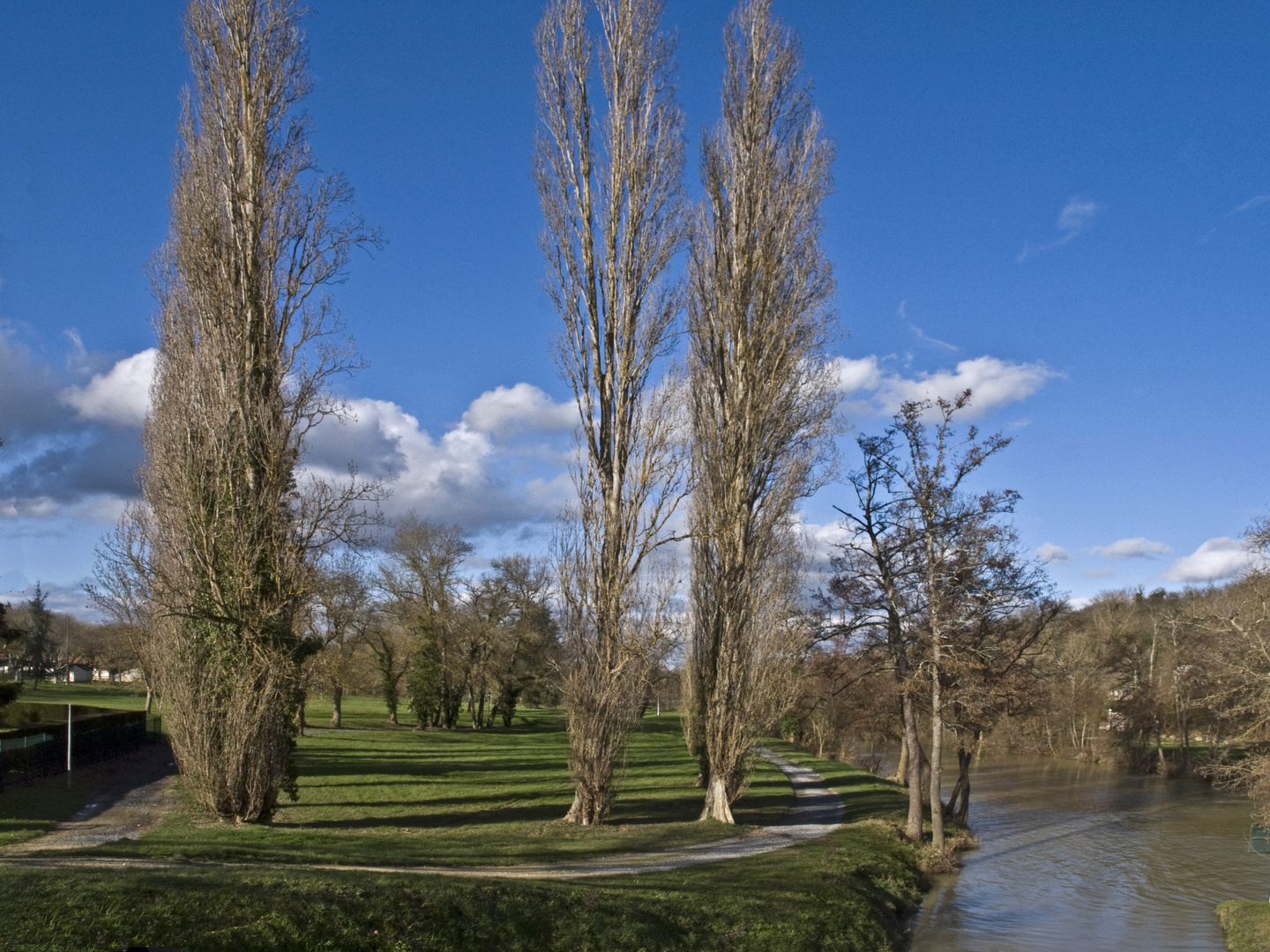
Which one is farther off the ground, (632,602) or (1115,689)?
(632,602)

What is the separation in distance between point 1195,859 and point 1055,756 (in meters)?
29.4

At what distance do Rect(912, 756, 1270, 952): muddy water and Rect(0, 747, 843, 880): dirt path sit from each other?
284 centimetres

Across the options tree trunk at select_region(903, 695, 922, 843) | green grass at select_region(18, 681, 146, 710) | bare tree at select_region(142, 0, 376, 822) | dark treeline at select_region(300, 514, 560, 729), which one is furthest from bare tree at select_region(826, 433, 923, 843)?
green grass at select_region(18, 681, 146, 710)

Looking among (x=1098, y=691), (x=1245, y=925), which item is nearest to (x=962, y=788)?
(x=1245, y=925)

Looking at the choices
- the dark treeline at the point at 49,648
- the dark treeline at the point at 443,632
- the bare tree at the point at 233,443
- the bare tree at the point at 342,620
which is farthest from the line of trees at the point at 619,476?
the dark treeline at the point at 49,648

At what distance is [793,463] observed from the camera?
733 inches

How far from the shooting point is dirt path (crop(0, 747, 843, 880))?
9391 millimetres

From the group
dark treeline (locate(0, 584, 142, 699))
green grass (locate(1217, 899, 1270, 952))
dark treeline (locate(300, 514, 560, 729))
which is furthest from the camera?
dark treeline (locate(0, 584, 142, 699))

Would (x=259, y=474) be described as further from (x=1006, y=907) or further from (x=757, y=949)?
(x=1006, y=907)

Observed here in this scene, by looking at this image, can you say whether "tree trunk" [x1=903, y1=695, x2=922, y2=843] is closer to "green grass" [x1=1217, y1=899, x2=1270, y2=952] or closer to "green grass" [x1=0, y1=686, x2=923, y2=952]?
"green grass" [x1=0, y1=686, x2=923, y2=952]

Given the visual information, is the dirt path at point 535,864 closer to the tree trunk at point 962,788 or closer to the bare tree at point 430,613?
the tree trunk at point 962,788

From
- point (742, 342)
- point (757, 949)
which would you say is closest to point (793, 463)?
point (742, 342)

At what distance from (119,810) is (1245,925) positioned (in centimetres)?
1974

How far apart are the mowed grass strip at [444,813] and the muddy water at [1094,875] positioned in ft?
14.7
